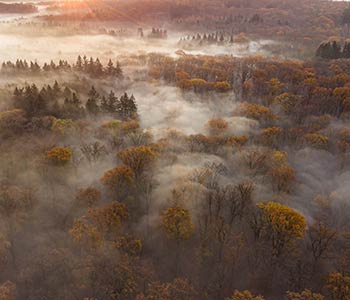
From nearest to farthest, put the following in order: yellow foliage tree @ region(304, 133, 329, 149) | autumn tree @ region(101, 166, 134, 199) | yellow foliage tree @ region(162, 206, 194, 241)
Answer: yellow foliage tree @ region(162, 206, 194, 241) < autumn tree @ region(101, 166, 134, 199) < yellow foliage tree @ region(304, 133, 329, 149)

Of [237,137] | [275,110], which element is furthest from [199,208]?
[275,110]

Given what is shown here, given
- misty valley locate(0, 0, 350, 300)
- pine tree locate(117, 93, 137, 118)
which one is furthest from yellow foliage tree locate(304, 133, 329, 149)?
pine tree locate(117, 93, 137, 118)

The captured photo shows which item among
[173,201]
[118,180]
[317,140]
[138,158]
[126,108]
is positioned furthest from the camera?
[126,108]

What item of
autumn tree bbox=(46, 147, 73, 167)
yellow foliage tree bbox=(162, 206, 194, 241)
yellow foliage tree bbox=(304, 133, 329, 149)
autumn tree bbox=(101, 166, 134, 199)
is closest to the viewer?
yellow foliage tree bbox=(162, 206, 194, 241)

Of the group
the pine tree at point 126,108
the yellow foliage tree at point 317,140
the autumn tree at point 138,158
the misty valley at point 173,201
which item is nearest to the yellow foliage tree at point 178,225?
the misty valley at point 173,201

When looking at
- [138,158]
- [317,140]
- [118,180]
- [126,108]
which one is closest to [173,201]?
[118,180]

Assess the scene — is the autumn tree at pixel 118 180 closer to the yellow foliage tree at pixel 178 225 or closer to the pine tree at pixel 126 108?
the yellow foliage tree at pixel 178 225

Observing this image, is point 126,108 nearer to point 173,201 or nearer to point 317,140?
point 173,201

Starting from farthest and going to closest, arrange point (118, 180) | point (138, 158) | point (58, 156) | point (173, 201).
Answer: point (138, 158), point (58, 156), point (118, 180), point (173, 201)

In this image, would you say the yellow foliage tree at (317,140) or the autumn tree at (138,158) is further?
the yellow foliage tree at (317,140)

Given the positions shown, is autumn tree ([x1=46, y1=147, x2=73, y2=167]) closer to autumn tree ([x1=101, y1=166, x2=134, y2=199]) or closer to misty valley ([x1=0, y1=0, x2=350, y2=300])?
misty valley ([x1=0, y1=0, x2=350, y2=300])

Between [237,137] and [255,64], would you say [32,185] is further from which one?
[255,64]
